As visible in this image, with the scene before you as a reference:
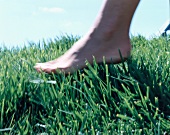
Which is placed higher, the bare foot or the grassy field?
the bare foot

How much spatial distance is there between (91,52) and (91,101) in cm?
37

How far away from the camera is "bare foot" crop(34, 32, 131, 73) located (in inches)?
76.9

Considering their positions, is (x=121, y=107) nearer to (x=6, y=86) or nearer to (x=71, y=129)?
(x=71, y=129)

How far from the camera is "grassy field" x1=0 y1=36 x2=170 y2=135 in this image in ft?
5.04

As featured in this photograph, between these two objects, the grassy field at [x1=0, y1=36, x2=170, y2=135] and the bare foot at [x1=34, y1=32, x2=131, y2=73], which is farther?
the bare foot at [x1=34, y1=32, x2=131, y2=73]

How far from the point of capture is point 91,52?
1985 millimetres

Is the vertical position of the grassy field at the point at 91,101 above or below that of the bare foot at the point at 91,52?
below

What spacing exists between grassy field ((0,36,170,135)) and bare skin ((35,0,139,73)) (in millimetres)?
43

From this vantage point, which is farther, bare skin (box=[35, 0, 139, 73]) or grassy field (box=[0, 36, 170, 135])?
bare skin (box=[35, 0, 139, 73])

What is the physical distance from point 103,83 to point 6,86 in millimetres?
392

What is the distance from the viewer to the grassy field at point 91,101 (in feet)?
5.04

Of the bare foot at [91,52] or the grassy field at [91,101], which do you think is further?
the bare foot at [91,52]

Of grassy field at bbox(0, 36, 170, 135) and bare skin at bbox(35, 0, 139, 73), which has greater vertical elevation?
bare skin at bbox(35, 0, 139, 73)

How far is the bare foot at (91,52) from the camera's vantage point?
1.95 metres
